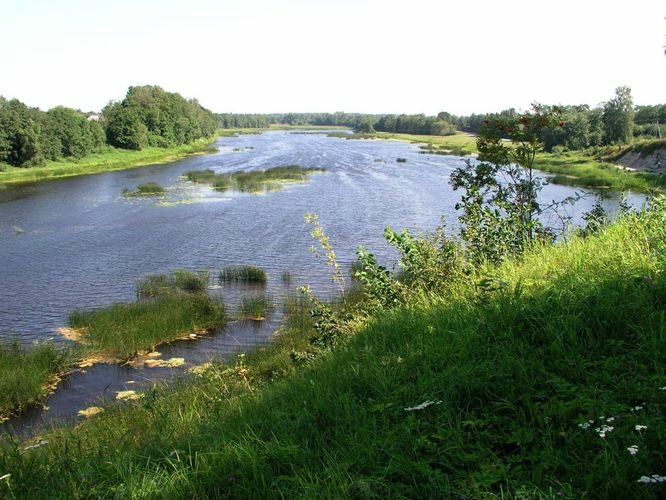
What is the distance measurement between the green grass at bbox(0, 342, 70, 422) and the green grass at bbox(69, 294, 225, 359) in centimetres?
103

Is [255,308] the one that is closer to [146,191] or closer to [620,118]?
[146,191]

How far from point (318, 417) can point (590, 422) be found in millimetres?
2022

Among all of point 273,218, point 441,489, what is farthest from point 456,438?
point 273,218

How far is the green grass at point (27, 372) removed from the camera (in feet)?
35.5

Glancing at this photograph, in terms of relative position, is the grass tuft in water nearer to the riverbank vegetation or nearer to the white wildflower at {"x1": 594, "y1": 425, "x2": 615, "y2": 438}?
the white wildflower at {"x1": 594, "y1": 425, "x2": 615, "y2": 438}

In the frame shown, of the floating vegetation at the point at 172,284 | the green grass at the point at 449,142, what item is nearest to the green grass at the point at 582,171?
the green grass at the point at 449,142

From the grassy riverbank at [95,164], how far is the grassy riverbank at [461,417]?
56.9 meters

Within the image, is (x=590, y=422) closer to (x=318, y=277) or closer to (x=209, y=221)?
(x=318, y=277)

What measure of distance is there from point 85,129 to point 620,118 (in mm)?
73192

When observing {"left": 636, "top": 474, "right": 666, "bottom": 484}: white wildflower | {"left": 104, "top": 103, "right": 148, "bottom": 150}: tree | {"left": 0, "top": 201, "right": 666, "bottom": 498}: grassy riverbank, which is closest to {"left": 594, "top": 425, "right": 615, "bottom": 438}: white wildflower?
{"left": 0, "top": 201, "right": 666, "bottom": 498}: grassy riverbank

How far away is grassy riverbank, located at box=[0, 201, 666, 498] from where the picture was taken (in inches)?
123

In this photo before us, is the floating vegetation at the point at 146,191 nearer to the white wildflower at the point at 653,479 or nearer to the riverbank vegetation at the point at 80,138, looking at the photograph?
the riverbank vegetation at the point at 80,138

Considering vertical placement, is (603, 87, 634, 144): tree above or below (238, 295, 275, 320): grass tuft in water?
above

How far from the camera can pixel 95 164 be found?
231 feet
